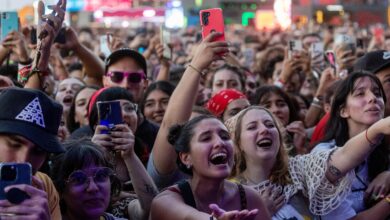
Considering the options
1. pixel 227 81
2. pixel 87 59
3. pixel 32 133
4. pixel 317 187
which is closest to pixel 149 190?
pixel 317 187

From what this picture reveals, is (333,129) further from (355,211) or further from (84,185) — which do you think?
(84,185)

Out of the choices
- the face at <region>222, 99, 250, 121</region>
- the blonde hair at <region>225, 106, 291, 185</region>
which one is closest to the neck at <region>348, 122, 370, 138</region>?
the blonde hair at <region>225, 106, 291, 185</region>

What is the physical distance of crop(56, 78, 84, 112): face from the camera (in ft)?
26.0

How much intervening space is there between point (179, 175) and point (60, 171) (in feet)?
3.14

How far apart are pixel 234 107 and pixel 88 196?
2.48 m

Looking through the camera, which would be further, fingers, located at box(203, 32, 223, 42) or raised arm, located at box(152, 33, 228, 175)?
fingers, located at box(203, 32, 223, 42)

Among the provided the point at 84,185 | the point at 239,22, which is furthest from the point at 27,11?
the point at 239,22

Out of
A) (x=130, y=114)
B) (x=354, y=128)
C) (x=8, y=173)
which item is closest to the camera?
(x=8, y=173)

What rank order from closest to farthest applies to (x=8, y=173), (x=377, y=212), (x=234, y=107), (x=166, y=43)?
(x=8, y=173), (x=377, y=212), (x=234, y=107), (x=166, y=43)

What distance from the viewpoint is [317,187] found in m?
5.17

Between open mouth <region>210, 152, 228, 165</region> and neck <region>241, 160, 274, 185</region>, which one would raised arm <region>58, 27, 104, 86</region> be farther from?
open mouth <region>210, 152, 228, 165</region>

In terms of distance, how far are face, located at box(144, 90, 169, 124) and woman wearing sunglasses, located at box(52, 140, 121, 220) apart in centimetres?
255

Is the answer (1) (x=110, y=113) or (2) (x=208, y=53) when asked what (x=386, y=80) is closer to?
(2) (x=208, y=53)

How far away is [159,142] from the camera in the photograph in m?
5.03
